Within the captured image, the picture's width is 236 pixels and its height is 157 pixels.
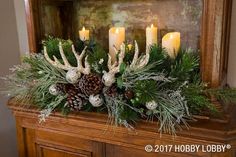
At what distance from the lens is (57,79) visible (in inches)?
34.3

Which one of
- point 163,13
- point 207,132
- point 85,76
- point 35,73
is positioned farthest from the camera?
point 163,13

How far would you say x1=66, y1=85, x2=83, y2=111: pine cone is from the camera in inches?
32.7

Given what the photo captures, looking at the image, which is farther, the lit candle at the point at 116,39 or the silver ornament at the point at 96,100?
the lit candle at the point at 116,39

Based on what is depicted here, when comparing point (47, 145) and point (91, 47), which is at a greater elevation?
point (91, 47)

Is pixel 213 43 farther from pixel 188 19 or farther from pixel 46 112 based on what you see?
pixel 46 112

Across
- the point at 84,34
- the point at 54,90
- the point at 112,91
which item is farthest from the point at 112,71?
the point at 84,34

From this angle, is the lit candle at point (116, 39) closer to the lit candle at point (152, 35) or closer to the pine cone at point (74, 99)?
the lit candle at point (152, 35)

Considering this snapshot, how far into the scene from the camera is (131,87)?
79 cm

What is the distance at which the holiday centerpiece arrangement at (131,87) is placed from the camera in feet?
2.50

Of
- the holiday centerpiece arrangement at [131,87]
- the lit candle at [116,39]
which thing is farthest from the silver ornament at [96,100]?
the lit candle at [116,39]

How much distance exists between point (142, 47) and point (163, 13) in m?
0.16

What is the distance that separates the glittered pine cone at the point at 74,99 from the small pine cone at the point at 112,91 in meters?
0.09

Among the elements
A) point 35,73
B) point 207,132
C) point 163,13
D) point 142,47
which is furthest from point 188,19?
point 35,73

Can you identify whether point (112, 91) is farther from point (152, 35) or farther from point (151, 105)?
point (152, 35)
